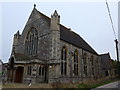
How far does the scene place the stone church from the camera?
25.2 meters

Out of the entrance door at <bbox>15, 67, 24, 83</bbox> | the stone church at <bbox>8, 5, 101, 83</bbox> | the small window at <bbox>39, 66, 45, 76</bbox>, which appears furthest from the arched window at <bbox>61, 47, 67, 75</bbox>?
the entrance door at <bbox>15, 67, 24, 83</bbox>

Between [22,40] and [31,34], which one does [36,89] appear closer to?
[31,34]

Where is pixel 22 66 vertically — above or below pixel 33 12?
below

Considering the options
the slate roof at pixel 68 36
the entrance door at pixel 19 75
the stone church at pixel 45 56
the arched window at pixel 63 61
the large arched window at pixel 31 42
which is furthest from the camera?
the slate roof at pixel 68 36

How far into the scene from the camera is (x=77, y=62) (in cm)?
3309

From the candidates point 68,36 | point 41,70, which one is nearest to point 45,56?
point 41,70

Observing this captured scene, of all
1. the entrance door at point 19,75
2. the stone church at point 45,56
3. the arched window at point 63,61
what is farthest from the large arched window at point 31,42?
the arched window at point 63,61

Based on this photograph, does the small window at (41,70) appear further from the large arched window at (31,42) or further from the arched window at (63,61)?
the large arched window at (31,42)

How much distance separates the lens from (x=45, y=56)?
26844 millimetres

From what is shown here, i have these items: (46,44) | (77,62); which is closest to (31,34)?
(46,44)

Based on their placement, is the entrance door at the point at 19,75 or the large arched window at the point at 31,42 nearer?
the entrance door at the point at 19,75

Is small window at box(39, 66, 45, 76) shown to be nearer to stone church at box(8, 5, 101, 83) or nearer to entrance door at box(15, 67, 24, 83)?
stone church at box(8, 5, 101, 83)

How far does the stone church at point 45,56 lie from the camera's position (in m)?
25.2

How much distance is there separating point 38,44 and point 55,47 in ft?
15.8
